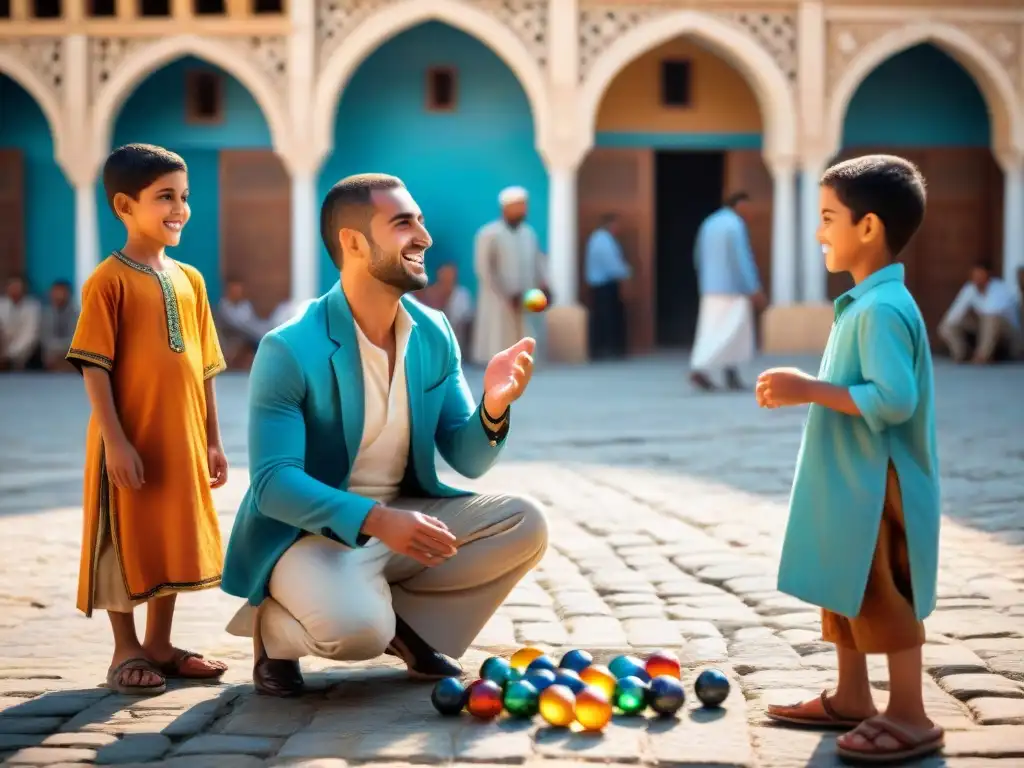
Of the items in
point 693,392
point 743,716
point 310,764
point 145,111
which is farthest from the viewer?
point 145,111

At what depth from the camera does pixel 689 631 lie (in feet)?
14.7

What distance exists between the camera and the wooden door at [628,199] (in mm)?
18938

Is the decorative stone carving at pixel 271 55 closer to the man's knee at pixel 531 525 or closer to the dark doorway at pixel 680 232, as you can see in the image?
the dark doorway at pixel 680 232

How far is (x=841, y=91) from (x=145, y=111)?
27.7 feet

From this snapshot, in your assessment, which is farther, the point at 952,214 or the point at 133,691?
the point at 952,214

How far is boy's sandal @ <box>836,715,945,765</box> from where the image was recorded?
3.14 meters

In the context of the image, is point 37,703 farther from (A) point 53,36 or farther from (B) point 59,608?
(A) point 53,36

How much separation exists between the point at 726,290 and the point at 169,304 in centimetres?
937

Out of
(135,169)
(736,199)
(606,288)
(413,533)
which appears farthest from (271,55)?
(413,533)

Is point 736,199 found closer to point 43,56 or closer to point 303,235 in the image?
point 303,235

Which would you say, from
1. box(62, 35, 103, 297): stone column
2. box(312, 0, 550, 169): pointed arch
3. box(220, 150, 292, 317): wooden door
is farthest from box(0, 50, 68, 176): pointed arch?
box(312, 0, 550, 169): pointed arch

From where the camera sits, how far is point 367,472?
404 centimetres

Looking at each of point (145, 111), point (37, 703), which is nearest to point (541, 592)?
point (37, 703)

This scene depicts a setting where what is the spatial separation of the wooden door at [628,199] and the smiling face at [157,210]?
14.9 metres
